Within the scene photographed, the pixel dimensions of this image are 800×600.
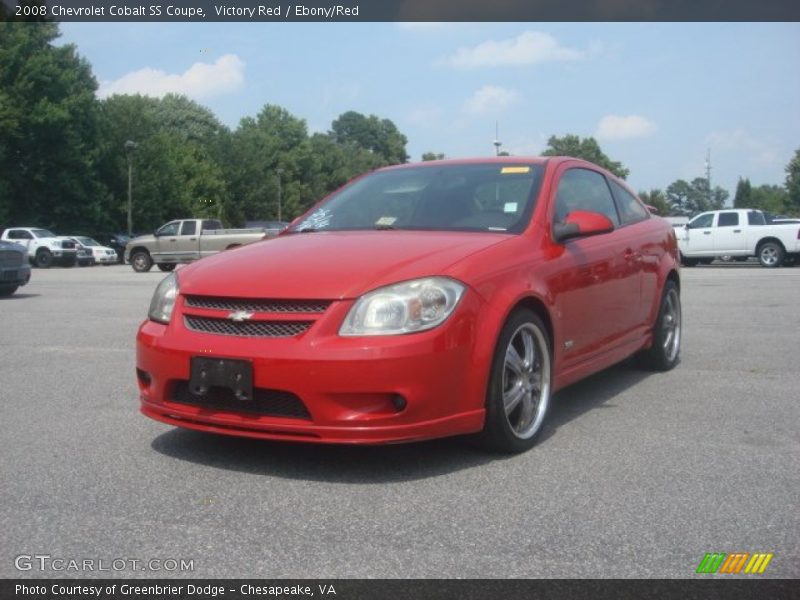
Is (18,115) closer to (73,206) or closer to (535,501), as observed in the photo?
(73,206)

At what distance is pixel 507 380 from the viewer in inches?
175

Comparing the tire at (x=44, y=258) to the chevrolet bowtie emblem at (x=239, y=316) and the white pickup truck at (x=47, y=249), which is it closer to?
the white pickup truck at (x=47, y=249)

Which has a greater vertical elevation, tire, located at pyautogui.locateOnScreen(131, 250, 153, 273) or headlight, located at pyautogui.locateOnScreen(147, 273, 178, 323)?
headlight, located at pyautogui.locateOnScreen(147, 273, 178, 323)

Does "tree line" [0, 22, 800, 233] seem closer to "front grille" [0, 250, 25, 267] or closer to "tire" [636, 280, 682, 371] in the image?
"front grille" [0, 250, 25, 267]

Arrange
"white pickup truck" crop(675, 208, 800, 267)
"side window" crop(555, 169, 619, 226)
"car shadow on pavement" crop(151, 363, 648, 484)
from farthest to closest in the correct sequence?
"white pickup truck" crop(675, 208, 800, 267), "side window" crop(555, 169, 619, 226), "car shadow on pavement" crop(151, 363, 648, 484)

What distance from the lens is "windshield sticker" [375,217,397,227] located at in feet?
16.8

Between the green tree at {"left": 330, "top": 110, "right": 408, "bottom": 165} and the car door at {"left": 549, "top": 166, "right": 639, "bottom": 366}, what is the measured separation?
4912 inches

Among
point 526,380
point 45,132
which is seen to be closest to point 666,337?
point 526,380

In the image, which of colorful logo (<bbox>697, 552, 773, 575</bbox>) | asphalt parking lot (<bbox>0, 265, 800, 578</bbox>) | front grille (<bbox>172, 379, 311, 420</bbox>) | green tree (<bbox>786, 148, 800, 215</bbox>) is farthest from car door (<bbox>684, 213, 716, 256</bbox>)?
green tree (<bbox>786, 148, 800, 215</bbox>)

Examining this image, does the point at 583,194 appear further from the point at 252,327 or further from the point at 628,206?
the point at 252,327

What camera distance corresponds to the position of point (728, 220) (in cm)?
2661

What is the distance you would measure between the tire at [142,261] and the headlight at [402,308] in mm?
27552

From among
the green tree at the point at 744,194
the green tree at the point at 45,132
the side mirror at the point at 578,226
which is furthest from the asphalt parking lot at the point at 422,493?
the green tree at the point at 744,194

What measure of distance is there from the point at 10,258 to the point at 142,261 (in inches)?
596
